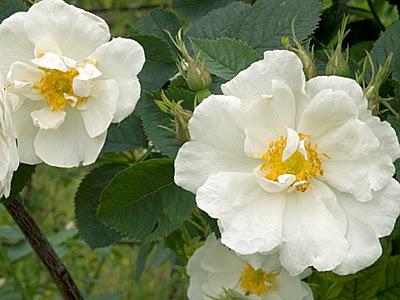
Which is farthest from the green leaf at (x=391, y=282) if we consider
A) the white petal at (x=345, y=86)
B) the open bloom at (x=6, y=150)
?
the open bloom at (x=6, y=150)

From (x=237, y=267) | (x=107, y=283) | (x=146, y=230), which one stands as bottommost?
(x=107, y=283)

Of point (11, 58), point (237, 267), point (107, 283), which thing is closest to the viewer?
point (11, 58)

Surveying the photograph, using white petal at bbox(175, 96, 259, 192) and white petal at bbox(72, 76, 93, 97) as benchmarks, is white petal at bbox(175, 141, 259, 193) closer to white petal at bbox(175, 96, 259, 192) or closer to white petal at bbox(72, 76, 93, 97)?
white petal at bbox(175, 96, 259, 192)

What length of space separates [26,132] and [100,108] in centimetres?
7

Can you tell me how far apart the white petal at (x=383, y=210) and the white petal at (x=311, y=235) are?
2 cm

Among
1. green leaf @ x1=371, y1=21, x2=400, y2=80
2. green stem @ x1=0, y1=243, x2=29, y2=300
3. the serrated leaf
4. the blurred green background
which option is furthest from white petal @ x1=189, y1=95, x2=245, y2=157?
the blurred green background

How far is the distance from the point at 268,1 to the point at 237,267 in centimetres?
31

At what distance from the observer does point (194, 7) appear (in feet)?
3.58

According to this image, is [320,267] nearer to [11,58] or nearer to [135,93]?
[135,93]

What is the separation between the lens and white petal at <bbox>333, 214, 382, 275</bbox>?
2.21 feet

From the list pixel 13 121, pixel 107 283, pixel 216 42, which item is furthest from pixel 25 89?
pixel 107 283

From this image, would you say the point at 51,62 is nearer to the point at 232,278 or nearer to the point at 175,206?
the point at 175,206

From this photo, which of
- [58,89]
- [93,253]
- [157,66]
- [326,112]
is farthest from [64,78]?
[93,253]

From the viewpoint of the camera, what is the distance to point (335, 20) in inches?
42.9
